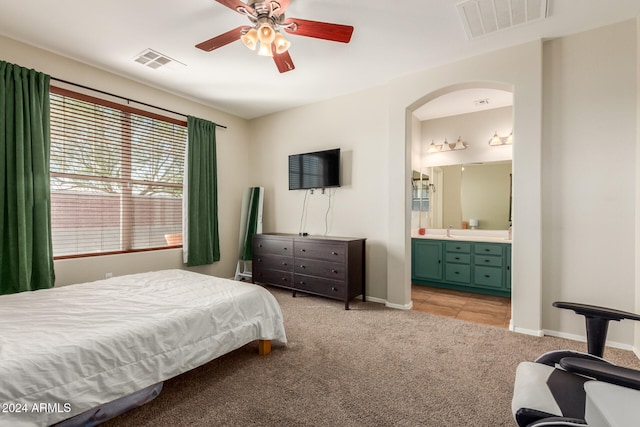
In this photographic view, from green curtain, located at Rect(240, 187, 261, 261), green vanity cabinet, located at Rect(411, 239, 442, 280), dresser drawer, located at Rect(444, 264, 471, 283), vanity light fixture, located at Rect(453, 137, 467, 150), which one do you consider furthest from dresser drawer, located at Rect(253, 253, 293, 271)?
vanity light fixture, located at Rect(453, 137, 467, 150)

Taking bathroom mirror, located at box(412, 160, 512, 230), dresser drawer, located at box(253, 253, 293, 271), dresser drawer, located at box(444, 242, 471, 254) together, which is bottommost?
dresser drawer, located at box(253, 253, 293, 271)

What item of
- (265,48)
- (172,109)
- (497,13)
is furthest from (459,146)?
(172,109)

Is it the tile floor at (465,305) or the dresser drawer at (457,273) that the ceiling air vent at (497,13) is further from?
the dresser drawer at (457,273)

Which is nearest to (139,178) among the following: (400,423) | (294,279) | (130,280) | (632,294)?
(130,280)

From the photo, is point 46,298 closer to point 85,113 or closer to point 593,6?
point 85,113

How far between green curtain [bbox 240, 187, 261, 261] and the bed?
2141 millimetres

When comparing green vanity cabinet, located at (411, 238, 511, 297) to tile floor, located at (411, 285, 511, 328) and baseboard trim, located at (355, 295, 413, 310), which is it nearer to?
tile floor, located at (411, 285, 511, 328)

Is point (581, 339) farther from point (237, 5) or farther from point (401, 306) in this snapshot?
point (237, 5)

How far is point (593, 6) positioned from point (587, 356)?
2.61m

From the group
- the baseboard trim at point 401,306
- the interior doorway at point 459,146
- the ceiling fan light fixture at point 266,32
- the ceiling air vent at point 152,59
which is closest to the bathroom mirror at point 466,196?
the interior doorway at point 459,146

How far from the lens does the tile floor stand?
3.23 meters

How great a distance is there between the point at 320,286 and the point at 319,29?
108 inches

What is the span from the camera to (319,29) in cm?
204

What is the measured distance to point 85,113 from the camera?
3.13 metres
